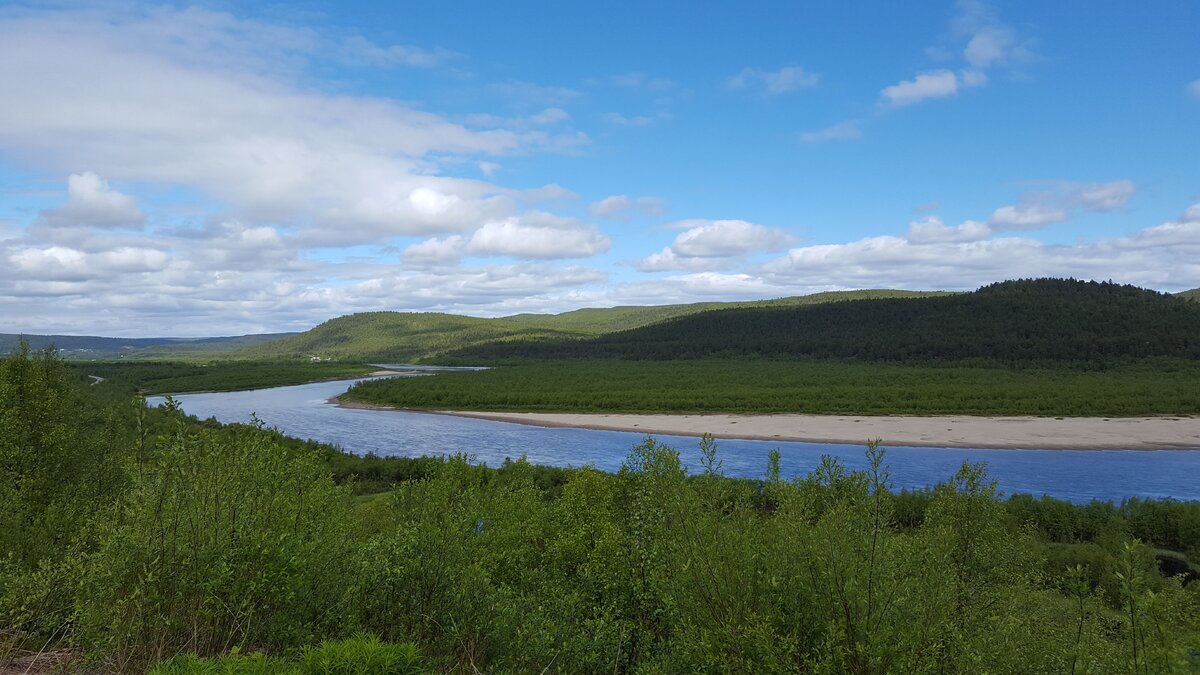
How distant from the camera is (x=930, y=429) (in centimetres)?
8431

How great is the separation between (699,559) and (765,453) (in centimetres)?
6576

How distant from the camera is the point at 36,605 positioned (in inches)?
471

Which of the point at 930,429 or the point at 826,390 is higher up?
the point at 826,390

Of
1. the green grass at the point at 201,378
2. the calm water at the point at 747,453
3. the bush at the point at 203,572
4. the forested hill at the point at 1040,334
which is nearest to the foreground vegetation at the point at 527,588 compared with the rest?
the bush at the point at 203,572

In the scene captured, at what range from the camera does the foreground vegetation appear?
992cm

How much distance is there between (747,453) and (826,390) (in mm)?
44762

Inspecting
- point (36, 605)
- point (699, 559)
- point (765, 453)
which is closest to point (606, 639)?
point (699, 559)

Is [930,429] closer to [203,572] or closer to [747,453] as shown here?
[747,453]

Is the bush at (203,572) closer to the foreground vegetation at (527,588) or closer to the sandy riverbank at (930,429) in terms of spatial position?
the foreground vegetation at (527,588)

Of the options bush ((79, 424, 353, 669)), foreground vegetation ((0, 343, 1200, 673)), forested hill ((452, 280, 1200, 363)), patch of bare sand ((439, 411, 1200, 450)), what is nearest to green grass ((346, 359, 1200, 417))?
patch of bare sand ((439, 411, 1200, 450))

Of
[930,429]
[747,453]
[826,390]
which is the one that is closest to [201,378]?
[747,453]

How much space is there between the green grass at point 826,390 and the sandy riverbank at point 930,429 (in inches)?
208

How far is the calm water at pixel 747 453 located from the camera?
57.0 metres

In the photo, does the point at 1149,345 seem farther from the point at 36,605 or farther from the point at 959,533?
the point at 36,605
